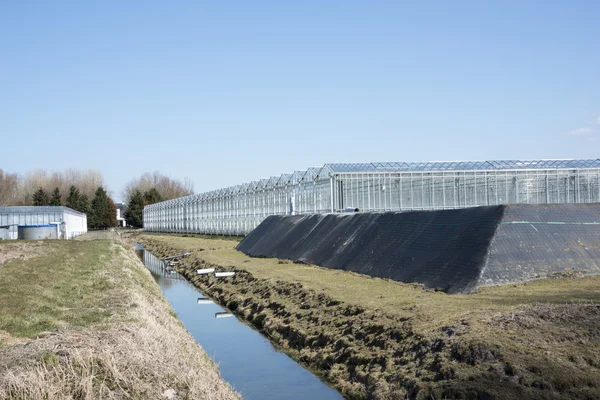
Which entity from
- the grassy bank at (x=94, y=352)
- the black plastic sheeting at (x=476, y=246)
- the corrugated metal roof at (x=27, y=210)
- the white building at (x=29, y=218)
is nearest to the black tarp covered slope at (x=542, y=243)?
the black plastic sheeting at (x=476, y=246)

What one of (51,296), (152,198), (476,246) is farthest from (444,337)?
(152,198)

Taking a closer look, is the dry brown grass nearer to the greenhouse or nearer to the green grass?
the green grass

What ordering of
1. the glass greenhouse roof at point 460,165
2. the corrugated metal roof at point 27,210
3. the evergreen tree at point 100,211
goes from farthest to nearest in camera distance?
the evergreen tree at point 100,211 → the corrugated metal roof at point 27,210 → the glass greenhouse roof at point 460,165

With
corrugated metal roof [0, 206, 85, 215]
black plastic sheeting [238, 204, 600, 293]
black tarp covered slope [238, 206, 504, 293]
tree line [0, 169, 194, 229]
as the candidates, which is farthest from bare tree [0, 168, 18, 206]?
black plastic sheeting [238, 204, 600, 293]

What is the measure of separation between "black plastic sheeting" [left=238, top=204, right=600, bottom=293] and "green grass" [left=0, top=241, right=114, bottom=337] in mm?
7828

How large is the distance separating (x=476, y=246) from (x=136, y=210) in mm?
114948

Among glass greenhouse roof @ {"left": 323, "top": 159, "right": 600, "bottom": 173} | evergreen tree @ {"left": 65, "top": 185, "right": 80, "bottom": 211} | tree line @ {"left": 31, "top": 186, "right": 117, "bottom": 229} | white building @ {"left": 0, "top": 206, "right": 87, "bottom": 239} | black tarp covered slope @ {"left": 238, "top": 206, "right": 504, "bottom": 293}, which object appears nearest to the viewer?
black tarp covered slope @ {"left": 238, "top": 206, "right": 504, "bottom": 293}

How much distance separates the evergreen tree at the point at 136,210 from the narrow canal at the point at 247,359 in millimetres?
106032

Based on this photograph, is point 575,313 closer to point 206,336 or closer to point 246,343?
point 246,343

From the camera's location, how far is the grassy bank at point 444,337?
8656 mm

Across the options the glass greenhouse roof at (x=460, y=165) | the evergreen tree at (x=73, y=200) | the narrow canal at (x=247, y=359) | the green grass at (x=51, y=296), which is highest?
the evergreen tree at (x=73, y=200)

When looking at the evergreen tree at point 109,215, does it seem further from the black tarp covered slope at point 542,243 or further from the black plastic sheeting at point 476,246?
the black tarp covered slope at point 542,243

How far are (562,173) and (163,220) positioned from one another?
2703 inches

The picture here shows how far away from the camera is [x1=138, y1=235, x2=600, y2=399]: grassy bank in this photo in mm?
8656
